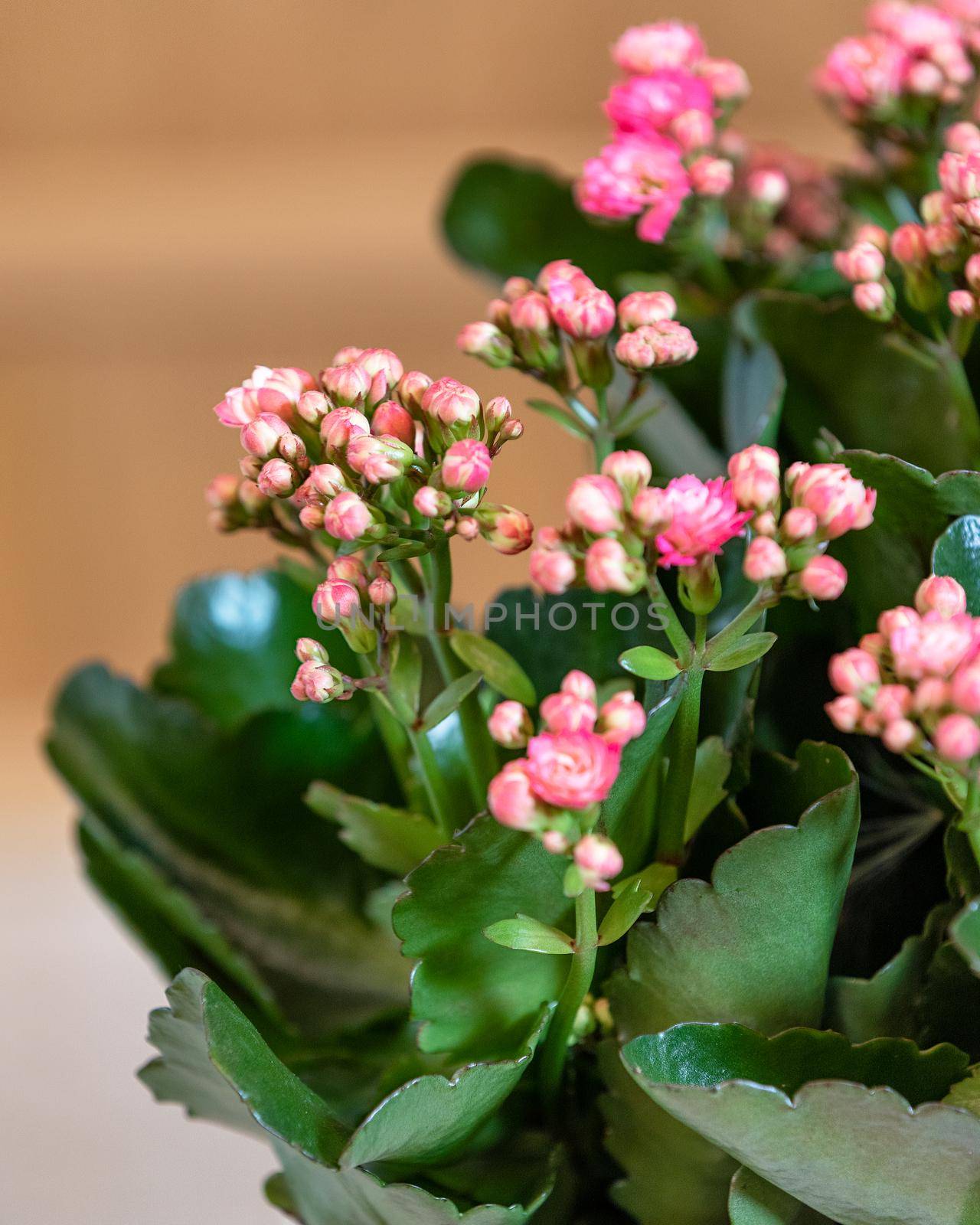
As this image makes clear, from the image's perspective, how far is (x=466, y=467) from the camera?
0.21 metres

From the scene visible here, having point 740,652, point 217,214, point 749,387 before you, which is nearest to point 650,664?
point 740,652

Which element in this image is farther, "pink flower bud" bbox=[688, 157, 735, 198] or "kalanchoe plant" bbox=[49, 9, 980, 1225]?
"pink flower bud" bbox=[688, 157, 735, 198]

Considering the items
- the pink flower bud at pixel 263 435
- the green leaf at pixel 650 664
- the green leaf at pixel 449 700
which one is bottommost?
the green leaf at pixel 449 700

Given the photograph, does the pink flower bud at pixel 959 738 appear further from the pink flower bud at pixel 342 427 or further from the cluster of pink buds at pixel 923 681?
the pink flower bud at pixel 342 427

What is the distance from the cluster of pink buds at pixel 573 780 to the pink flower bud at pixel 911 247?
126 millimetres

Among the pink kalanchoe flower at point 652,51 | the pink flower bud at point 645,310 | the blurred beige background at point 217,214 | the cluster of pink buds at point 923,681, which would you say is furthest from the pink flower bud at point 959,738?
the blurred beige background at point 217,214

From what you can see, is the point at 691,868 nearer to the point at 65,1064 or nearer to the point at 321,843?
the point at 321,843

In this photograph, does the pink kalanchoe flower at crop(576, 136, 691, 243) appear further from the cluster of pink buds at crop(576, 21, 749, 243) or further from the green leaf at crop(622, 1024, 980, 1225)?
the green leaf at crop(622, 1024, 980, 1225)

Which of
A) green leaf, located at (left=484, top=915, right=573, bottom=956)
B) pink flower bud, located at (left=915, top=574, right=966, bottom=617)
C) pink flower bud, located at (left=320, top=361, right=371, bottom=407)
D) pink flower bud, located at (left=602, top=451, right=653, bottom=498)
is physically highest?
pink flower bud, located at (left=320, top=361, right=371, bottom=407)

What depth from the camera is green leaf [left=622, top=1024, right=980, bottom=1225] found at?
7.5 inches

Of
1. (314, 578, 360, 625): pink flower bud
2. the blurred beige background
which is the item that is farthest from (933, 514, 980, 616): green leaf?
the blurred beige background

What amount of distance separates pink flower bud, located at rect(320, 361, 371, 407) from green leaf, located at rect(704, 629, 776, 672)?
8 centimetres

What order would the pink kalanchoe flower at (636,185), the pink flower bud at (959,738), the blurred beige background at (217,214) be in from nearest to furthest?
the pink flower bud at (959,738), the pink kalanchoe flower at (636,185), the blurred beige background at (217,214)

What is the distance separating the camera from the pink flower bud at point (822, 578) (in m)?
0.20
